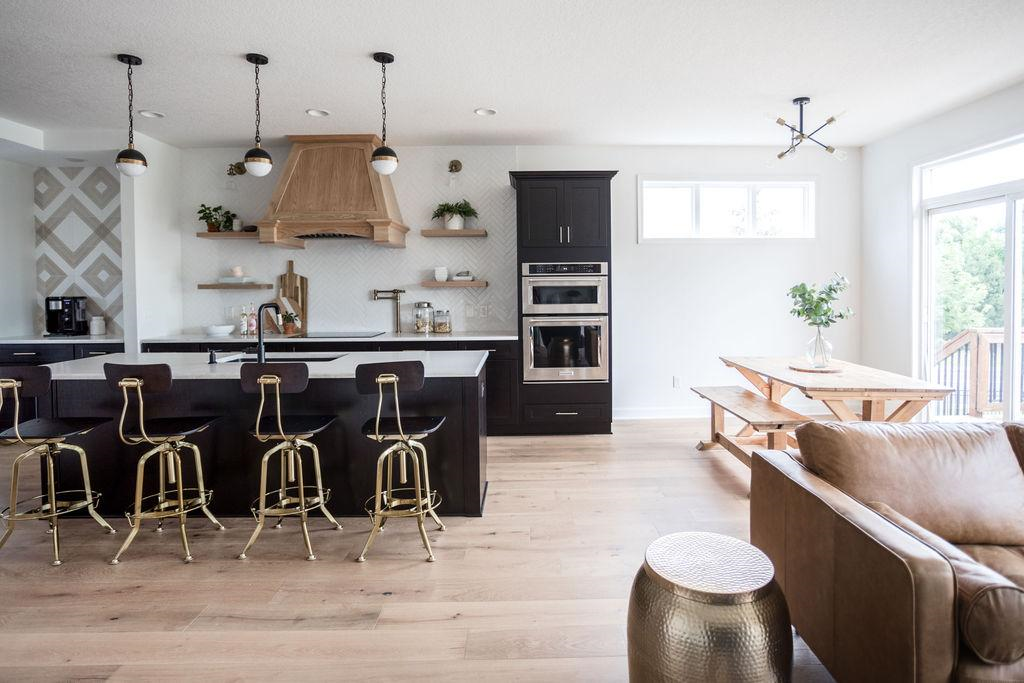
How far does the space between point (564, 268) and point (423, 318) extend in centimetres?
149

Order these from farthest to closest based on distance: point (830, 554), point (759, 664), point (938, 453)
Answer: point (938, 453)
point (830, 554)
point (759, 664)

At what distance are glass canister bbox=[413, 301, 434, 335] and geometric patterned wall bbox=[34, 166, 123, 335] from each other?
2988mm

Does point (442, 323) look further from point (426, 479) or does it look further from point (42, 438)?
point (42, 438)

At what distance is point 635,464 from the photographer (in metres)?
4.10

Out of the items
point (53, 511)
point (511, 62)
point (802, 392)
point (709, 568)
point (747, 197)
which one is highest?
point (511, 62)

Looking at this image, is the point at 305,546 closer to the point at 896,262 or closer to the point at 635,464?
the point at 635,464

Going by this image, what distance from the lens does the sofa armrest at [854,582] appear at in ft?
4.17

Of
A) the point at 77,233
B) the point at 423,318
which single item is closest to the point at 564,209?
the point at 423,318

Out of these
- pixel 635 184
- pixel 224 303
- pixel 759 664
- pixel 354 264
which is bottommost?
pixel 759 664

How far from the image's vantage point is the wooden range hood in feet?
16.2

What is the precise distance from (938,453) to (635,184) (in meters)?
4.22

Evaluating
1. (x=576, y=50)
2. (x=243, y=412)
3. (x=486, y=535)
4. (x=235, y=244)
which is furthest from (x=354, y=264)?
(x=486, y=535)

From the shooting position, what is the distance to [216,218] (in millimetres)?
5426

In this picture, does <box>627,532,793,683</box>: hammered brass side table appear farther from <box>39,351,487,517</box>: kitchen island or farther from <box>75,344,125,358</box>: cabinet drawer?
<box>75,344,125,358</box>: cabinet drawer
